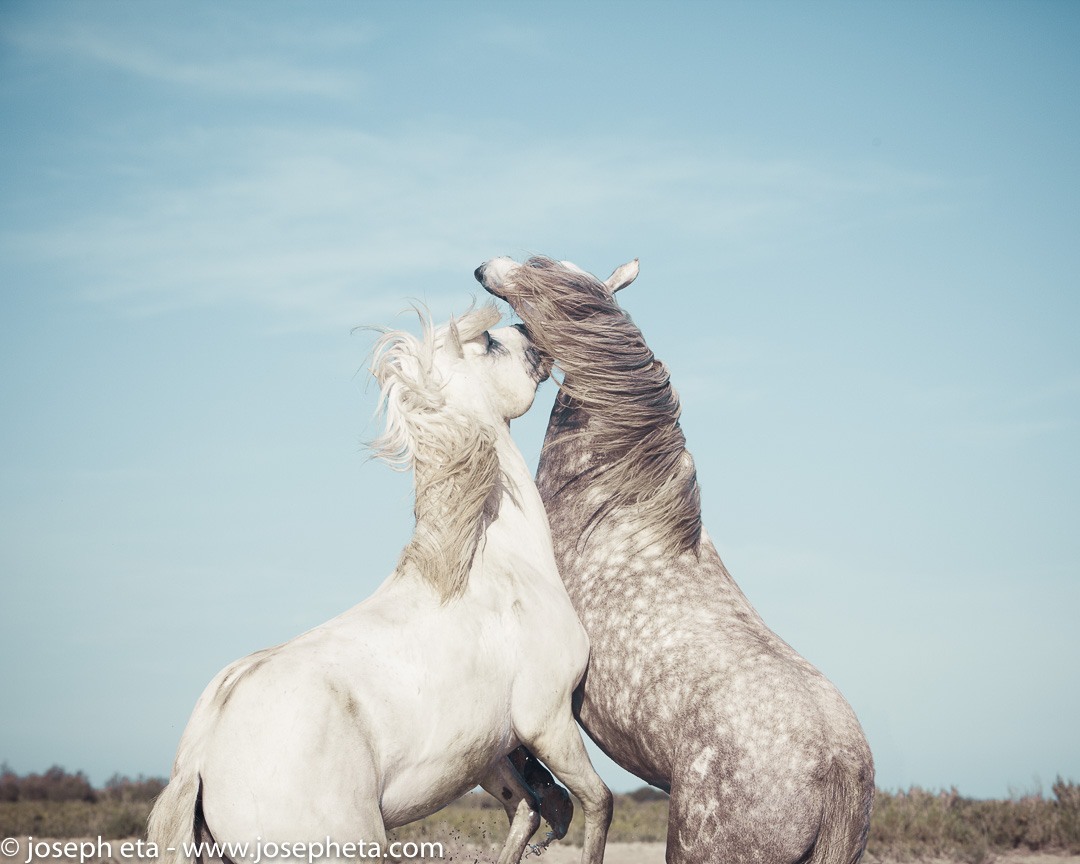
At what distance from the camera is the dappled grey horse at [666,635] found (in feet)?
13.6

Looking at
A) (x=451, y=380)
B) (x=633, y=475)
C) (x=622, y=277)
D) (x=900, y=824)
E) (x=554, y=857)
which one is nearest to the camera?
(x=451, y=380)

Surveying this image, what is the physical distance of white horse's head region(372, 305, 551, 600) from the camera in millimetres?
4211

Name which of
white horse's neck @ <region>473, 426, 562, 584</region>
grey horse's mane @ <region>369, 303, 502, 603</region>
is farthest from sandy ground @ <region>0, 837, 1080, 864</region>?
grey horse's mane @ <region>369, 303, 502, 603</region>

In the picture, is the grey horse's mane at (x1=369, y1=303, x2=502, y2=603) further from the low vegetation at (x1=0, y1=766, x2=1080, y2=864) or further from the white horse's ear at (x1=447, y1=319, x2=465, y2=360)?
the low vegetation at (x1=0, y1=766, x2=1080, y2=864)

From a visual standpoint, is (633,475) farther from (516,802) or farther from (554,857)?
(554,857)

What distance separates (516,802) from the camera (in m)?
4.63

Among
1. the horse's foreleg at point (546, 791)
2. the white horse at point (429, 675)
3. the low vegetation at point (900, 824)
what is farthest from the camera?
the low vegetation at point (900, 824)

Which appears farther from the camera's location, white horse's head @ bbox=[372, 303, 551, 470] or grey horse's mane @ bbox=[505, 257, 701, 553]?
grey horse's mane @ bbox=[505, 257, 701, 553]

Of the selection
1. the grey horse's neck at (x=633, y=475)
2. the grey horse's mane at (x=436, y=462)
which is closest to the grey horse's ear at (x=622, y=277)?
the grey horse's neck at (x=633, y=475)

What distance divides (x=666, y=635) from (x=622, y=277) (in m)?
1.84

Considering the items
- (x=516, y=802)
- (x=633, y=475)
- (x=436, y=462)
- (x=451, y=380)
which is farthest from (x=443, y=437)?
(x=516, y=802)

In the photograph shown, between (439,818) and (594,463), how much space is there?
23.0 feet

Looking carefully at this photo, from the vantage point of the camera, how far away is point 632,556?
4906 millimetres

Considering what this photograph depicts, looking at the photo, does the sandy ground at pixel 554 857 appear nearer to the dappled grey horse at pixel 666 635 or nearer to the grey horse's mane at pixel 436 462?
the dappled grey horse at pixel 666 635
